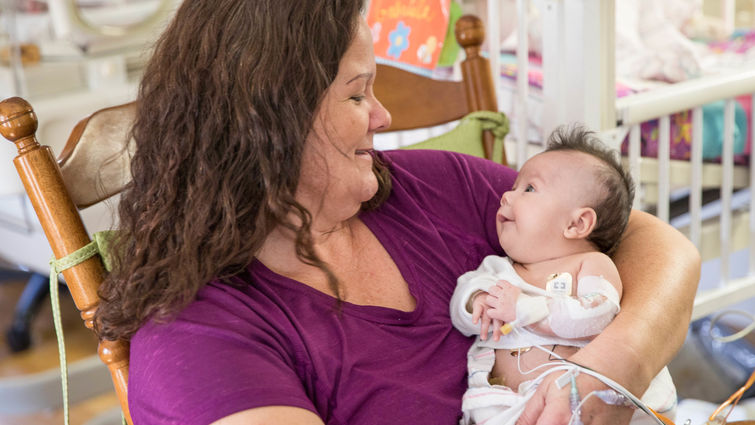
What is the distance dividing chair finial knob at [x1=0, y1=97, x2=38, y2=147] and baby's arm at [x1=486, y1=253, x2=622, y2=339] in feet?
2.13

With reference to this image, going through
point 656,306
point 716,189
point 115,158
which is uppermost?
point 115,158

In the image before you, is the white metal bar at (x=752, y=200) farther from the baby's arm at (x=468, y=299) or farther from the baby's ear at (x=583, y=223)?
the baby's arm at (x=468, y=299)

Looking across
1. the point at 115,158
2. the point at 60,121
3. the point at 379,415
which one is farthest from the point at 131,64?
the point at 379,415

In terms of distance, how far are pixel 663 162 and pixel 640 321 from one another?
970 mm

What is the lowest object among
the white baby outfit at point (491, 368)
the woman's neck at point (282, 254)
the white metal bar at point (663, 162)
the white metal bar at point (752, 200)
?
the white metal bar at point (752, 200)

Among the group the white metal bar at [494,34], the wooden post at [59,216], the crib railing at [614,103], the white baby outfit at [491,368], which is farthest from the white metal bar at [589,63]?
the wooden post at [59,216]

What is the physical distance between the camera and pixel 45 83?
103 inches

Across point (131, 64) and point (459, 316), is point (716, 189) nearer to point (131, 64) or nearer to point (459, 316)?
point (459, 316)

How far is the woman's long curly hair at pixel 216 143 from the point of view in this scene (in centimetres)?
98

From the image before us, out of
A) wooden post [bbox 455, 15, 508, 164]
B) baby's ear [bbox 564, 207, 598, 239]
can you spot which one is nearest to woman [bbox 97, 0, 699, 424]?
baby's ear [bbox 564, 207, 598, 239]

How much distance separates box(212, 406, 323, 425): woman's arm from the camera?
0.84 m

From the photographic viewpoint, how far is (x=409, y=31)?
197cm

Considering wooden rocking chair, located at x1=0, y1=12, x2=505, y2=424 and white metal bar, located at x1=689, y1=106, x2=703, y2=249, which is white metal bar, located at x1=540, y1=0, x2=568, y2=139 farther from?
wooden rocking chair, located at x1=0, y1=12, x2=505, y2=424

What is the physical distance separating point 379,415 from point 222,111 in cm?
42
